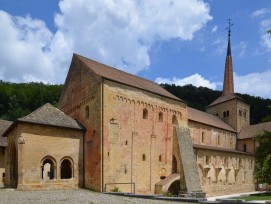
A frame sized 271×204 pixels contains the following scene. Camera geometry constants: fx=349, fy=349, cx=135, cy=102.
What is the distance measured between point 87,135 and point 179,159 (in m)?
9.56

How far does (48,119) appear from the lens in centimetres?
2670

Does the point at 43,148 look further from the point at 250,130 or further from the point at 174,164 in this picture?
the point at 250,130

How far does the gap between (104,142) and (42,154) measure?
15.4ft

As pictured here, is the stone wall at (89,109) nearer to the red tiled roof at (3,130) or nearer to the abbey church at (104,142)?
the abbey church at (104,142)

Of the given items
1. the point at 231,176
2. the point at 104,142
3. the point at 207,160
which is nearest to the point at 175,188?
the point at 207,160

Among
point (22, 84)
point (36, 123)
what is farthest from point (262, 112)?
point (36, 123)

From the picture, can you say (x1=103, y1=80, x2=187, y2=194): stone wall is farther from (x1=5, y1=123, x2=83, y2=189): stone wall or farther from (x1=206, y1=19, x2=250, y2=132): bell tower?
(x1=206, y1=19, x2=250, y2=132): bell tower

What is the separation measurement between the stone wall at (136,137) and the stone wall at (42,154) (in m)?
2.52

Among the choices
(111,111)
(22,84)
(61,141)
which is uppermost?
(22,84)

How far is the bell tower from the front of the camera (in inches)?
2178

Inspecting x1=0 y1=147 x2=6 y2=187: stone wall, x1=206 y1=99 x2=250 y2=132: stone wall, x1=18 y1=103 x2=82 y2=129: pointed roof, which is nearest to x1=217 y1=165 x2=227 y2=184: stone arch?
x1=206 y1=99 x2=250 y2=132: stone wall

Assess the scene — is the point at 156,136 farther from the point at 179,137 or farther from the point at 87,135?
the point at 87,135

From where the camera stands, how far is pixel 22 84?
93.9m

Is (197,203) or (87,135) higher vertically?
(87,135)
